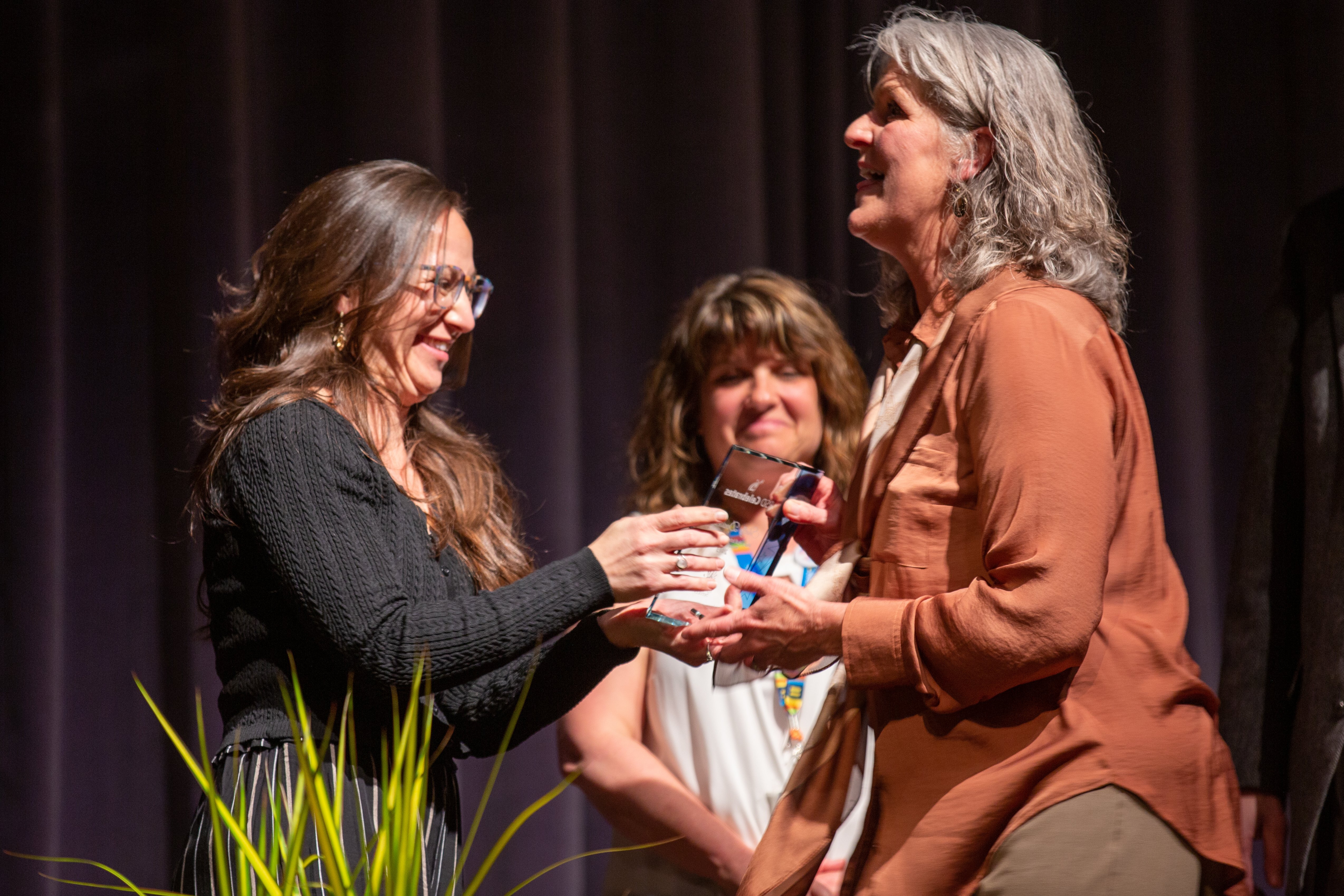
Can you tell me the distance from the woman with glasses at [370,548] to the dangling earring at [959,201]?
0.47 metres

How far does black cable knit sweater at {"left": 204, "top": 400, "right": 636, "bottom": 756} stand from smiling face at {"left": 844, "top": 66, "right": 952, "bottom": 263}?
537 mm

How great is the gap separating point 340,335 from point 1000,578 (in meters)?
0.93

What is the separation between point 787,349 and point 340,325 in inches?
32.6

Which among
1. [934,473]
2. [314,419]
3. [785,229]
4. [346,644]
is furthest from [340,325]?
[785,229]

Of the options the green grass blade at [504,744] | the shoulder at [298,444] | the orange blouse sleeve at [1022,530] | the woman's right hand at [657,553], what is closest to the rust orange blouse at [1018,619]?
the orange blouse sleeve at [1022,530]

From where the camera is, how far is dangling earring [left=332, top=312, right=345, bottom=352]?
63.6 inches

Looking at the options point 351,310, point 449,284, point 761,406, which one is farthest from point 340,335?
point 761,406

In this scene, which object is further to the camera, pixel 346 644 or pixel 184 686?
pixel 184 686

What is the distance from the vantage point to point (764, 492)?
156 centimetres

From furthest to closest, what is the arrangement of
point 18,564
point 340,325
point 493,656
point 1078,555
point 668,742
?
point 18,564
point 668,742
point 340,325
point 493,656
point 1078,555

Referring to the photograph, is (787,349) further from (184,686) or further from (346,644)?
(184,686)

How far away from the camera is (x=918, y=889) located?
1217 millimetres

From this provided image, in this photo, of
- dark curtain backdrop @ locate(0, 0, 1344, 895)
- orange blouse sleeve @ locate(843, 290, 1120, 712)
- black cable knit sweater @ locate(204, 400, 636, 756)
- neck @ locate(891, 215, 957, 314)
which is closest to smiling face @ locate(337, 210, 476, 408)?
black cable knit sweater @ locate(204, 400, 636, 756)

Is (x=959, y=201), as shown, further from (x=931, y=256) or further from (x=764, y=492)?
(x=764, y=492)
